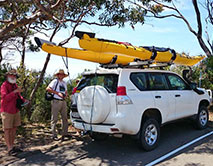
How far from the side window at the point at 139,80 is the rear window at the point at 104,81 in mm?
430

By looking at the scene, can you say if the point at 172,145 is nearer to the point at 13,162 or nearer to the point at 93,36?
the point at 93,36

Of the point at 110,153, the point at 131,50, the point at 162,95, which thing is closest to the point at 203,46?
the point at 162,95

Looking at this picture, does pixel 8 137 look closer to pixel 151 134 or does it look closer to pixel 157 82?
pixel 151 134

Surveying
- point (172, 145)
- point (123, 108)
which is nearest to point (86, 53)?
point (123, 108)

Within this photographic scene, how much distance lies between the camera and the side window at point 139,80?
17.0ft

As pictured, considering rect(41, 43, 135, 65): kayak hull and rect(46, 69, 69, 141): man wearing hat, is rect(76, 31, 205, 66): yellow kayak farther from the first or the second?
rect(46, 69, 69, 141): man wearing hat

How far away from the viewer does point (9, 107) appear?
5.02m

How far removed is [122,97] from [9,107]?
2.50m

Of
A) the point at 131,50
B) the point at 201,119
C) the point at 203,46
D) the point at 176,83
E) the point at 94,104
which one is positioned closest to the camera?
the point at 94,104

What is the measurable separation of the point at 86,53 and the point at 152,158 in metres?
2.72

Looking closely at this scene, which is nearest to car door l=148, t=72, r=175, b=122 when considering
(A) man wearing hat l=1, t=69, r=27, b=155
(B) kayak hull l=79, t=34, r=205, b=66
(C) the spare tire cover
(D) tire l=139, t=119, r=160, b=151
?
(D) tire l=139, t=119, r=160, b=151

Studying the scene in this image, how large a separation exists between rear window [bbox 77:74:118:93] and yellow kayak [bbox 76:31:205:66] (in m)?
0.58

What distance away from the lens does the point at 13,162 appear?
475cm

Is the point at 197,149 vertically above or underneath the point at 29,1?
underneath
